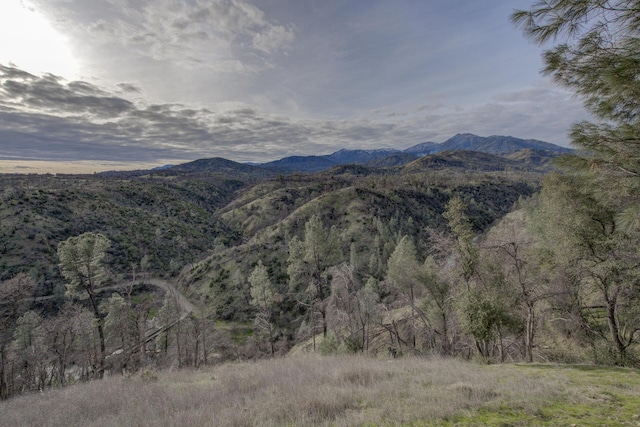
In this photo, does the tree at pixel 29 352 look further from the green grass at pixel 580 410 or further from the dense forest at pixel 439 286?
the green grass at pixel 580 410

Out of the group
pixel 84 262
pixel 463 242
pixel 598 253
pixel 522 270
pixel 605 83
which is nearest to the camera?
pixel 605 83

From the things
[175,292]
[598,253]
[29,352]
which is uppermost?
[598,253]

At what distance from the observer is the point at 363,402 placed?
6.39 meters

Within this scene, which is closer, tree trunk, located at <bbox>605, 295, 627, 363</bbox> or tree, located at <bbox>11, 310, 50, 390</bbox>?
tree trunk, located at <bbox>605, 295, 627, 363</bbox>

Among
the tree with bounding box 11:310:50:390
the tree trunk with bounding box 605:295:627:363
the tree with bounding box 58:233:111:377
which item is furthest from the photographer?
the tree with bounding box 11:310:50:390

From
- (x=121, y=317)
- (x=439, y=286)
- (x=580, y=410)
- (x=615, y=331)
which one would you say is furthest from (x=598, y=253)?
(x=121, y=317)

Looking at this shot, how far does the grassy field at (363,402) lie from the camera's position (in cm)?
549

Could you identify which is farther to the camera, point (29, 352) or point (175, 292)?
point (175, 292)

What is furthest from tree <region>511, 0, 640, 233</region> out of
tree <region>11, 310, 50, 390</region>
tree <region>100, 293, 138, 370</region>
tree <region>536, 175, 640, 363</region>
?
tree <region>11, 310, 50, 390</region>

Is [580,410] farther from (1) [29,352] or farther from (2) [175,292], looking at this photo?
(2) [175,292]

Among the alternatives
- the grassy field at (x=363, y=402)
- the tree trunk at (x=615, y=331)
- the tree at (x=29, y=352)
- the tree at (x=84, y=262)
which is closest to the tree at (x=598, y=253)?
the tree trunk at (x=615, y=331)

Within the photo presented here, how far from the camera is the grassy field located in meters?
5.49

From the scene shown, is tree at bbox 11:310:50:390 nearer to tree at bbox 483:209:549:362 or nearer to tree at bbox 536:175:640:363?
tree at bbox 483:209:549:362

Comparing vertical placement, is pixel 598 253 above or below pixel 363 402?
above
